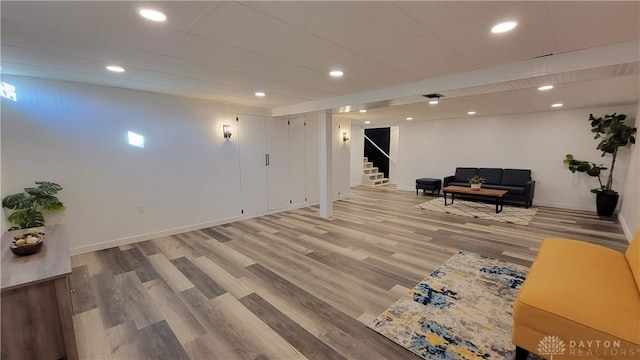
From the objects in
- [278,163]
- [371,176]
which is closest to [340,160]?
[278,163]

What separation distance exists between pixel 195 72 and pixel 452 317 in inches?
146

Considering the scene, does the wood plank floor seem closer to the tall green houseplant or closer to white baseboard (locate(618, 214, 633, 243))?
white baseboard (locate(618, 214, 633, 243))

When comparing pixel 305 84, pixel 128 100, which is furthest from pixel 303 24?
pixel 128 100

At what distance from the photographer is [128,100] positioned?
155 inches

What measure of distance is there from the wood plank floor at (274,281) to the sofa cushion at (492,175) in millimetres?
1754

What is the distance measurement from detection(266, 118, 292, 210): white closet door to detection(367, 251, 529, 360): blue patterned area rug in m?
3.89

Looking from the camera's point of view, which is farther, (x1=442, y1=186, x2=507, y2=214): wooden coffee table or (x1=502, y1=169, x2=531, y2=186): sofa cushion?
(x1=502, y1=169, x2=531, y2=186): sofa cushion

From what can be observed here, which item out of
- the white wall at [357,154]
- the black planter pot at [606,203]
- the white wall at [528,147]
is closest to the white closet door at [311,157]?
the white wall at [357,154]

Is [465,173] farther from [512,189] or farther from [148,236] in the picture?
[148,236]

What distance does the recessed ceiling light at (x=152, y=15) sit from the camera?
1.69 m

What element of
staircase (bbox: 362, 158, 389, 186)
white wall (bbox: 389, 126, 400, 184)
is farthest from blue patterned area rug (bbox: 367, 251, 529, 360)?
white wall (bbox: 389, 126, 400, 184)

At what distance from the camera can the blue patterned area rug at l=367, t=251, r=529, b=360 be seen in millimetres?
1931

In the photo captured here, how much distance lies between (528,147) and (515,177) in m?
0.85

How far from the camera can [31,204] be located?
3.10 m
